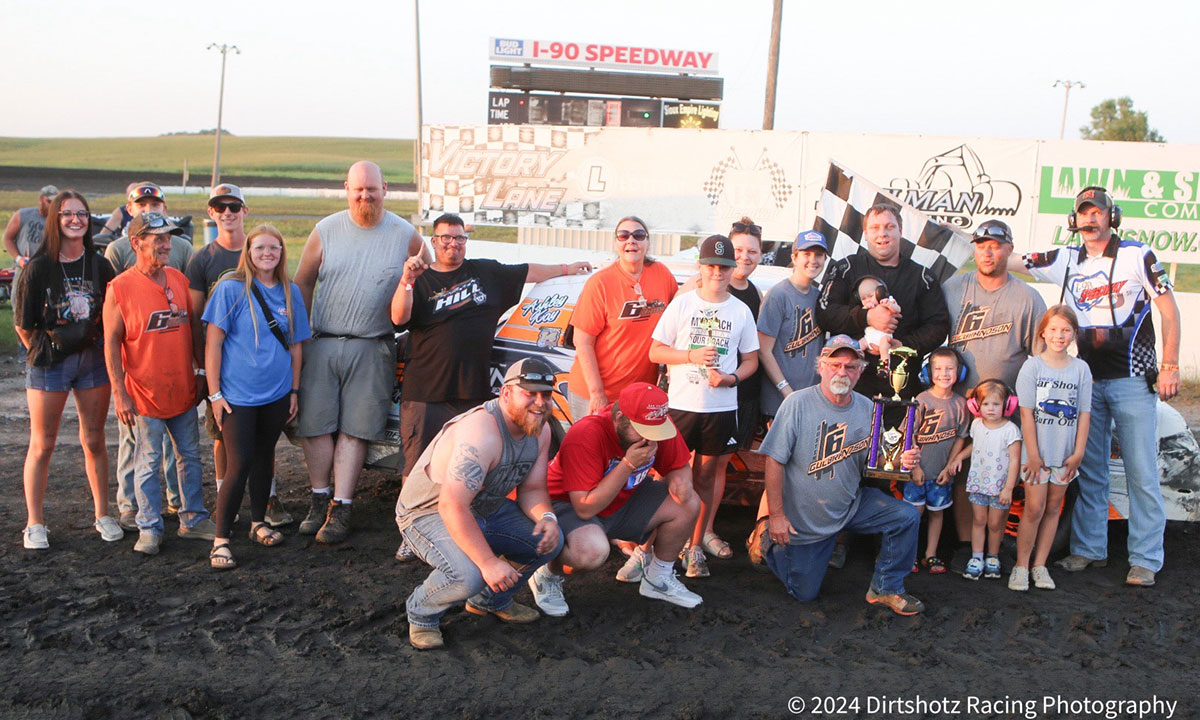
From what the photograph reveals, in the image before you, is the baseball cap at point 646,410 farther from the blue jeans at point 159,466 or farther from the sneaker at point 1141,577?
the sneaker at point 1141,577

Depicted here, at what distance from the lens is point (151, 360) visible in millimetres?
5062

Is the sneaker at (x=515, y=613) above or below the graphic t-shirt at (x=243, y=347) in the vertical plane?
below

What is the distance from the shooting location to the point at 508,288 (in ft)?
17.7

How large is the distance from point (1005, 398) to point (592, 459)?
2.21m

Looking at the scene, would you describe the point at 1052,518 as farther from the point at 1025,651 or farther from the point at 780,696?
the point at 780,696

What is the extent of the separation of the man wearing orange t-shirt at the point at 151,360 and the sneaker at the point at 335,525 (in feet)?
2.47

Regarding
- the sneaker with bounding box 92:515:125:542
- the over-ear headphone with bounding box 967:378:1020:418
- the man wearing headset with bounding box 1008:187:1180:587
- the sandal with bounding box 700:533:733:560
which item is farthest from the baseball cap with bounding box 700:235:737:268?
the sneaker with bounding box 92:515:125:542

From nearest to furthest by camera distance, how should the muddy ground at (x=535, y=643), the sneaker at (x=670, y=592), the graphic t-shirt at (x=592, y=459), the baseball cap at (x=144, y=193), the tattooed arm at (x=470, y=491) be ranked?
the muddy ground at (x=535, y=643) → the tattooed arm at (x=470, y=491) → the graphic t-shirt at (x=592, y=459) → the sneaker at (x=670, y=592) → the baseball cap at (x=144, y=193)

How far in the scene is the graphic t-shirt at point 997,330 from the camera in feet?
16.5

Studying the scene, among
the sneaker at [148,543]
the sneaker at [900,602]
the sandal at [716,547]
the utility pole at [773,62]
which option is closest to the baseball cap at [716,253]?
the sandal at [716,547]

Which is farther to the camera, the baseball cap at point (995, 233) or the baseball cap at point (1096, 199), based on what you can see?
the baseball cap at point (1096, 199)

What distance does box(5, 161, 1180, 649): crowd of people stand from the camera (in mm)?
4695

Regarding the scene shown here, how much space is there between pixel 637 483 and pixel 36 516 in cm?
323

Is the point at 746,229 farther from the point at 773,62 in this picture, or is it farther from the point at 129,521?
the point at 773,62
